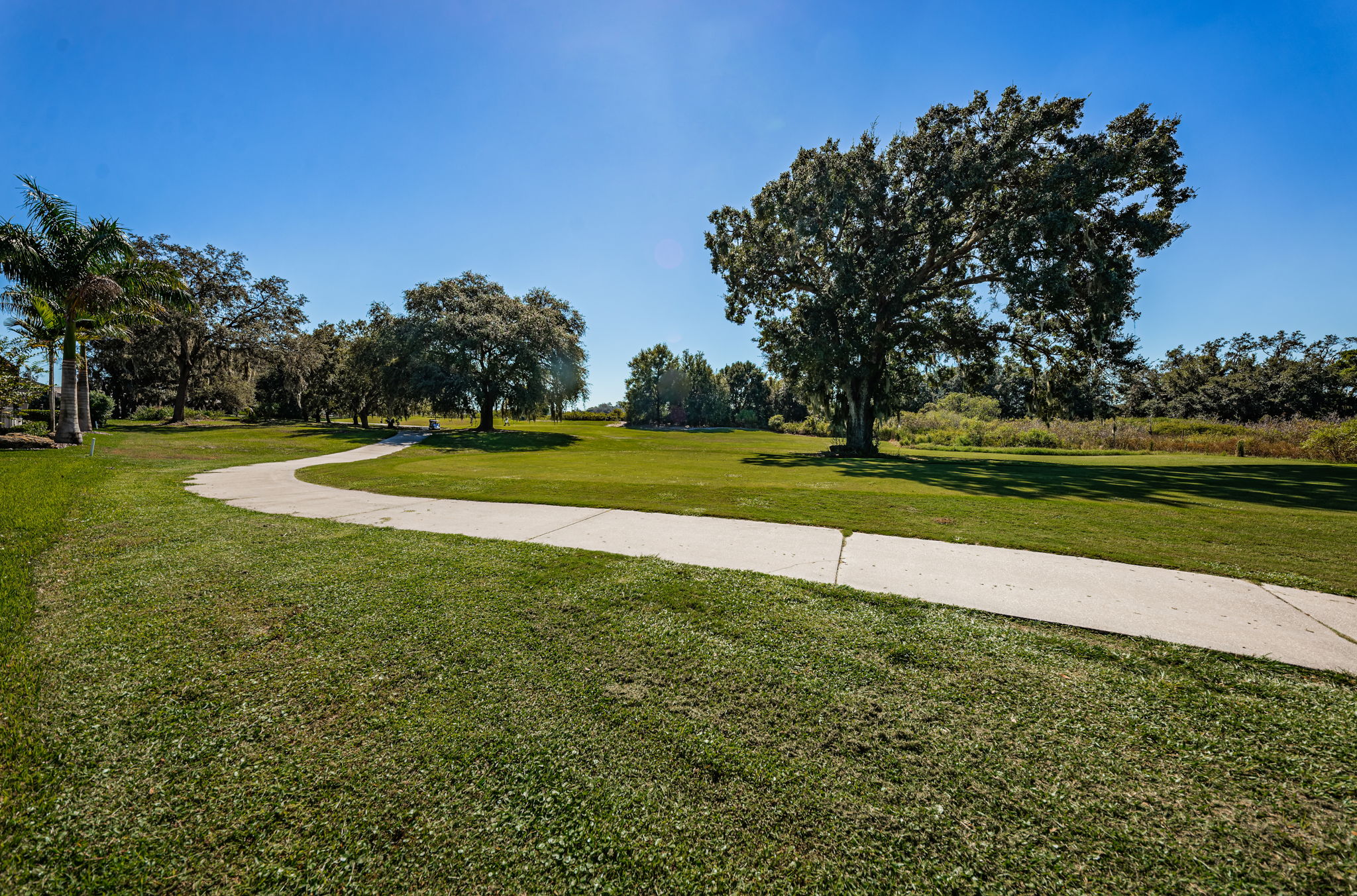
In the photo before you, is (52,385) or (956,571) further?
(52,385)

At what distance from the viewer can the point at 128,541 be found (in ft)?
17.1

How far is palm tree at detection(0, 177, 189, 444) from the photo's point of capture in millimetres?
15078

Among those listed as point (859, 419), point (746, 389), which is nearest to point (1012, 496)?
point (859, 419)

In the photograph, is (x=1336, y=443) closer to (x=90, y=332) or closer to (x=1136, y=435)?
(x=1136, y=435)

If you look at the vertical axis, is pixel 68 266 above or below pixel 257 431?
above

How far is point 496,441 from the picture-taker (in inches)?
1119

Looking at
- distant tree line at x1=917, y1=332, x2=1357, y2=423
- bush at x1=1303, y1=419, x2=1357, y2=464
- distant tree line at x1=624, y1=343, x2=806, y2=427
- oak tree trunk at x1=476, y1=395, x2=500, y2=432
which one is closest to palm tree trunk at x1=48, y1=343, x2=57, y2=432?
oak tree trunk at x1=476, y1=395, x2=500, y2=432

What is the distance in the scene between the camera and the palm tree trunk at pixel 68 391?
15227mm

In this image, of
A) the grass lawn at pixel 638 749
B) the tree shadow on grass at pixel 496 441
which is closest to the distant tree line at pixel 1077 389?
the tree shadow on grass at pixel 496 441

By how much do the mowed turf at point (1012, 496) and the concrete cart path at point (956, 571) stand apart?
52 cm

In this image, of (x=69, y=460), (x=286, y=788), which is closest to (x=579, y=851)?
(x=286, y=788)

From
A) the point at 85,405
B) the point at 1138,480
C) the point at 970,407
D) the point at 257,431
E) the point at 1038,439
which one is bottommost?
the point at 1138,480

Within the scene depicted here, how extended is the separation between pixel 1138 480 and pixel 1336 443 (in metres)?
14.2

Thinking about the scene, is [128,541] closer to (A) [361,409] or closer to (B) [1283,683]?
(B) [1283,683]
